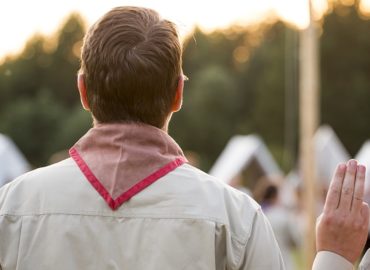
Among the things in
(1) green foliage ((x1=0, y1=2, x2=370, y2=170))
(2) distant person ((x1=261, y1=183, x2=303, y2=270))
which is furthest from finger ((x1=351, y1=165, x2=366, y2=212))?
(1) green foliage ((x1=0, y1=2, x2=370, y2=170))

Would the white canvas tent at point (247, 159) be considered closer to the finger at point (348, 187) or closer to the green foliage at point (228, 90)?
the finger at point (348, 187)

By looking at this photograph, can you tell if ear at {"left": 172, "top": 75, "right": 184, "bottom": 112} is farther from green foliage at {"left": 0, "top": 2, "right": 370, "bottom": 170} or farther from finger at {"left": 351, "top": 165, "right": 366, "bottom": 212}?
green foliage at {"left": 0, "top": 2, "right": 370, "bottom": 170}

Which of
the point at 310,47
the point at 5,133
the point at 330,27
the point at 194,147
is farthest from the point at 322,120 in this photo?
the point at 310,47

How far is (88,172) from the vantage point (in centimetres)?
231

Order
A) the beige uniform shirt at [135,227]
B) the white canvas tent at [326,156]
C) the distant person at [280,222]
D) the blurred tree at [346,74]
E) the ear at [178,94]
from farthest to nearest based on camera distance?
the blurred tree at [346,74] → the white canvas tent at [326,156] → the distant person at [280,222] → the ear at [178,94] → the beige uniform shirt at [135,227]

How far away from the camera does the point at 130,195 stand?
7.48 ft

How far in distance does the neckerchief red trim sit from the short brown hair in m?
0.04

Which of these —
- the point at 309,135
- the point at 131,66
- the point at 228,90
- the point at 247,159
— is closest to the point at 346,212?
the point at 131,66

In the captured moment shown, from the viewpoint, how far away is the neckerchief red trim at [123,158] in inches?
90.0

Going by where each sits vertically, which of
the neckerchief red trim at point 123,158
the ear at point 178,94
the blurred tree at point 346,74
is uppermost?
the ear at point 178,94

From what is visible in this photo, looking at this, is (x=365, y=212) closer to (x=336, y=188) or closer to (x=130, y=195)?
(x=336, y=188)

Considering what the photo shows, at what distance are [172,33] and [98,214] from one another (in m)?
0.50

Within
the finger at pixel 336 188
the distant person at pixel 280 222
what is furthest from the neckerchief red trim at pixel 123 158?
the distant person at pixel 280 222

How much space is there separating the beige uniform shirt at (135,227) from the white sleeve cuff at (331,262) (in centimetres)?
14
